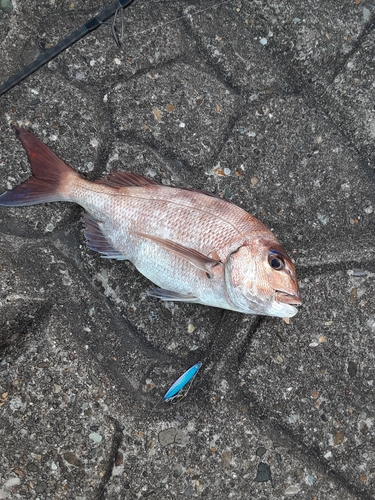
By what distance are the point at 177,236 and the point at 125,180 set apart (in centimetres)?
46

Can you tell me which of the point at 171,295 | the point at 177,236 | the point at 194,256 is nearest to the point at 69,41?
the point at 177,236

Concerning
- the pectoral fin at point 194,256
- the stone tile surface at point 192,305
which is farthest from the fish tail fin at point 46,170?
the pectoral fin at point 194,256

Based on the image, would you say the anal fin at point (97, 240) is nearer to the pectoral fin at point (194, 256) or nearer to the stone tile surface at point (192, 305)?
the stone tile surface at point (192, 305)

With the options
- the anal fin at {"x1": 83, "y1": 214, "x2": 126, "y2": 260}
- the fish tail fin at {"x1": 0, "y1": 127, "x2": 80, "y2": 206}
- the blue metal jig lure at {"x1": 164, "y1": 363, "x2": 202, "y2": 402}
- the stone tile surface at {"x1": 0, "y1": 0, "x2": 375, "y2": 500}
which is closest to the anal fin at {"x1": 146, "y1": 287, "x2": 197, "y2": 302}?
the stone tile surface at {"x1": 0, "y1": 0, "x2": 375, "y2": 500}

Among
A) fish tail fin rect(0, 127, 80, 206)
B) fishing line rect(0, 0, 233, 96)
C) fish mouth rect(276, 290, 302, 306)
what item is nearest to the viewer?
fish mouth rect(276, 290, 302, 306)

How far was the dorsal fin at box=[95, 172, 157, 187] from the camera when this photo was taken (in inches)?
97.2

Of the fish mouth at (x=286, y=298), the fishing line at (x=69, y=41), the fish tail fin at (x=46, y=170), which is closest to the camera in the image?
the fish mouth at (x=286, y=298)

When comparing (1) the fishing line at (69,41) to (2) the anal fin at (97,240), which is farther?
(2) the anal fin at (97,240)

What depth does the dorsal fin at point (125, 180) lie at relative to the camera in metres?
2.47

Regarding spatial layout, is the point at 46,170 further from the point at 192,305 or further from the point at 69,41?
the point at 192,305

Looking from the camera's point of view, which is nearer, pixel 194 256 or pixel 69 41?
pixel 194 256

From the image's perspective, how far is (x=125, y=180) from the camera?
8.14ft

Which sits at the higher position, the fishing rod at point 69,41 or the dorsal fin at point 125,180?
the fishing rod at point 69,41

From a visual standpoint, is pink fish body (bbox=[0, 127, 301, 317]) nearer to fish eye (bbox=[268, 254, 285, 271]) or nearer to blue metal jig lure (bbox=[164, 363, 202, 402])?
fish eye (bbox=[268, 254, 285, 271])
